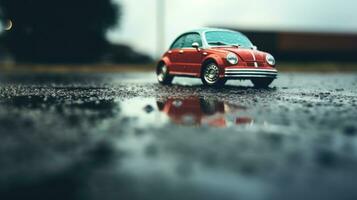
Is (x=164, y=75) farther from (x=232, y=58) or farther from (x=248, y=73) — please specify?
(x=248, y=73)

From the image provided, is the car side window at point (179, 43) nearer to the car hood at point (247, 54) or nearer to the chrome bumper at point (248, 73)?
the car hood at point (247, 54)

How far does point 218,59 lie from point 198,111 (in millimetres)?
5474

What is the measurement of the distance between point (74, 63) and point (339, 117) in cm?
3723

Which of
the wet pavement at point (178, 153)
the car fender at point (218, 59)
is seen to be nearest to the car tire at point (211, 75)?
the car fender at point (218, 59)

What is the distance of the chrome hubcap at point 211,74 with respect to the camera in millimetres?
13914

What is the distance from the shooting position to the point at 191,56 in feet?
49.1

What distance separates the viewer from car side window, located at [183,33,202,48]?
14984mm

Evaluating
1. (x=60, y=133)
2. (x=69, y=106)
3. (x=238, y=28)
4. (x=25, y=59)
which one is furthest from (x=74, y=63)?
(x=60, y=133)

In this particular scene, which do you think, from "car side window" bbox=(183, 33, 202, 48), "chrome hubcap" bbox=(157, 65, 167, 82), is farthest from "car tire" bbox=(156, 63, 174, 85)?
"car side window" bbox=(183, 33, 202, 48)

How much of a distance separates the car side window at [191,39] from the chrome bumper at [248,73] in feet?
5.90

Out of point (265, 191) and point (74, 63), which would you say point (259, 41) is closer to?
point (74, 63)

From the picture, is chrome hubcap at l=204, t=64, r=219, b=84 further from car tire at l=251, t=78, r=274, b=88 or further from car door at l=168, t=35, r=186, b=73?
car tire at l=251, t=78, r=274, b=88

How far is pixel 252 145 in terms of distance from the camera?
212 inches

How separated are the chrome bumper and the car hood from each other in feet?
1.05
